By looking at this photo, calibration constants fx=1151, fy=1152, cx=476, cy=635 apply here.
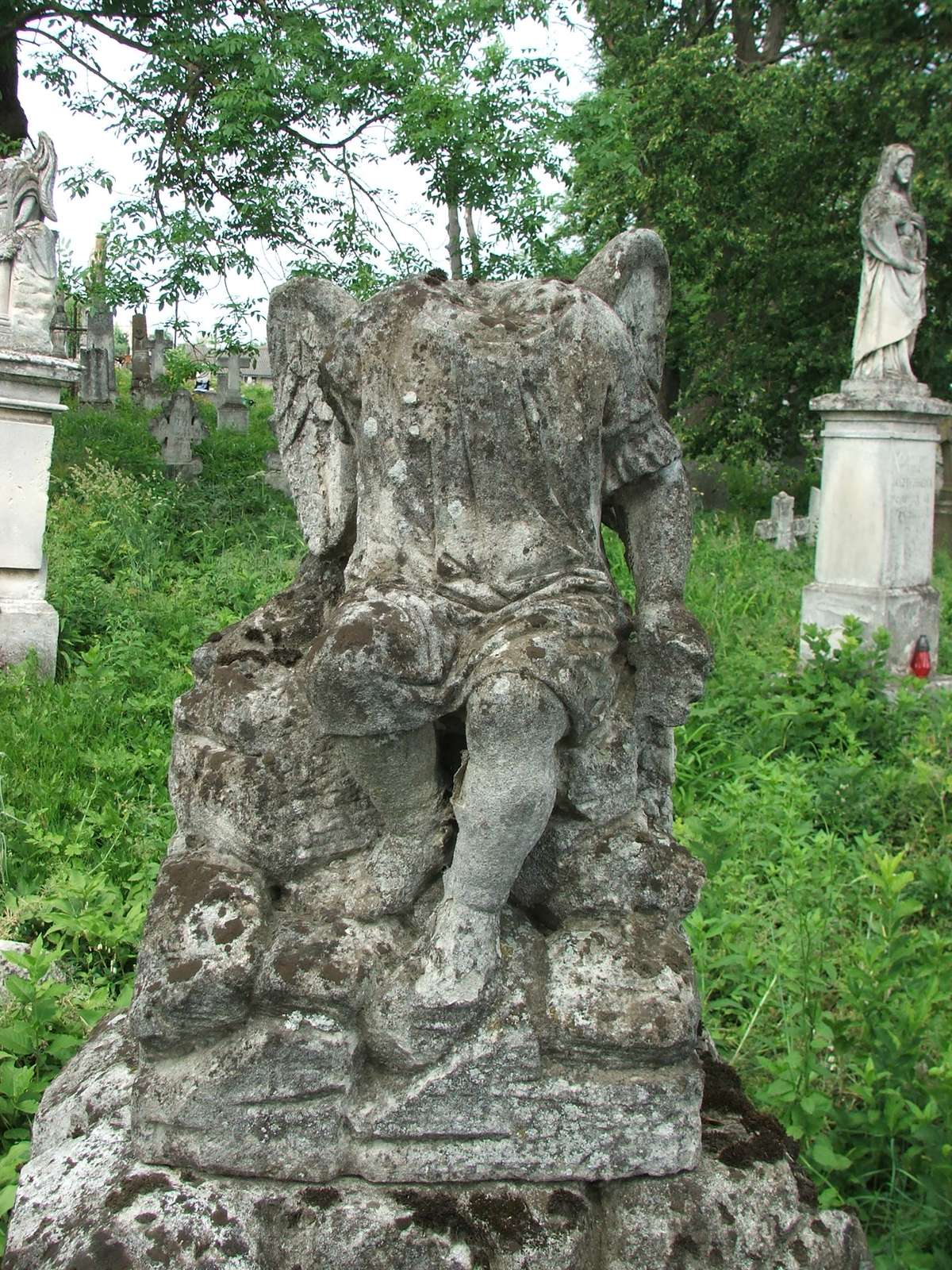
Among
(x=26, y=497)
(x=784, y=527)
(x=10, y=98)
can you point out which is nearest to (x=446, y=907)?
(x=26, y=497)

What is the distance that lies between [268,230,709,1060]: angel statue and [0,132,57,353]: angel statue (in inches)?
200

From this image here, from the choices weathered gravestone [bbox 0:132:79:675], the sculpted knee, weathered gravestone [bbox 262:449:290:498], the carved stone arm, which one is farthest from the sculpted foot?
weathered gravestone [bbox 262:449:290:498]

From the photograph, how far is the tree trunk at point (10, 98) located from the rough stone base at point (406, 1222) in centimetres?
1257

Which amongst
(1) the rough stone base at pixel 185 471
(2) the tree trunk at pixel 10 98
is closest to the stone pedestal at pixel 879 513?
(1) the rough stone base at pixel 185 471

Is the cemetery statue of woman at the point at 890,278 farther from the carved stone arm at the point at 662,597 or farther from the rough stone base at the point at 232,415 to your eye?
the rough stone base at the point at 232,415

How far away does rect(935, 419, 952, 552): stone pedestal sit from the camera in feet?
52.5

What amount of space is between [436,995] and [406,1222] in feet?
1.07

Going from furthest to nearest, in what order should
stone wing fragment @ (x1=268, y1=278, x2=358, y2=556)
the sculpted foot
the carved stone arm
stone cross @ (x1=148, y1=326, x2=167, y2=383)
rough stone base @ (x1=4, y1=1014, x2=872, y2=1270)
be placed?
stone cross @ (x1=148, y1=326, x2=167, y2=383) < stone wing fragment @ (x1=268, y1=278, x2=358, y2=556) < the carved stone arm < the sculpted foot < rough stone base @ (x1=4, y1=1014, x2=872, y2=1270)

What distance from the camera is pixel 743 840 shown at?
15.1ft

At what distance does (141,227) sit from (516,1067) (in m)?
9.44

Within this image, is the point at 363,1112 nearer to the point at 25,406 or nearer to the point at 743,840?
the point at 743,840

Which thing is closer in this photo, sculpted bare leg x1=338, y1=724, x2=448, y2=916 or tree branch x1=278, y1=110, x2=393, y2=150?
sculpted bare leg x1=338, y1=724, x2=448, y2=916

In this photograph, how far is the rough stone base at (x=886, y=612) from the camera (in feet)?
25.0

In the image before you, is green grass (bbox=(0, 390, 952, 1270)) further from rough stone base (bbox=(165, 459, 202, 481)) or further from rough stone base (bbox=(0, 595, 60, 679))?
rough stone base (bbox=(165, 459, 202, 481))
